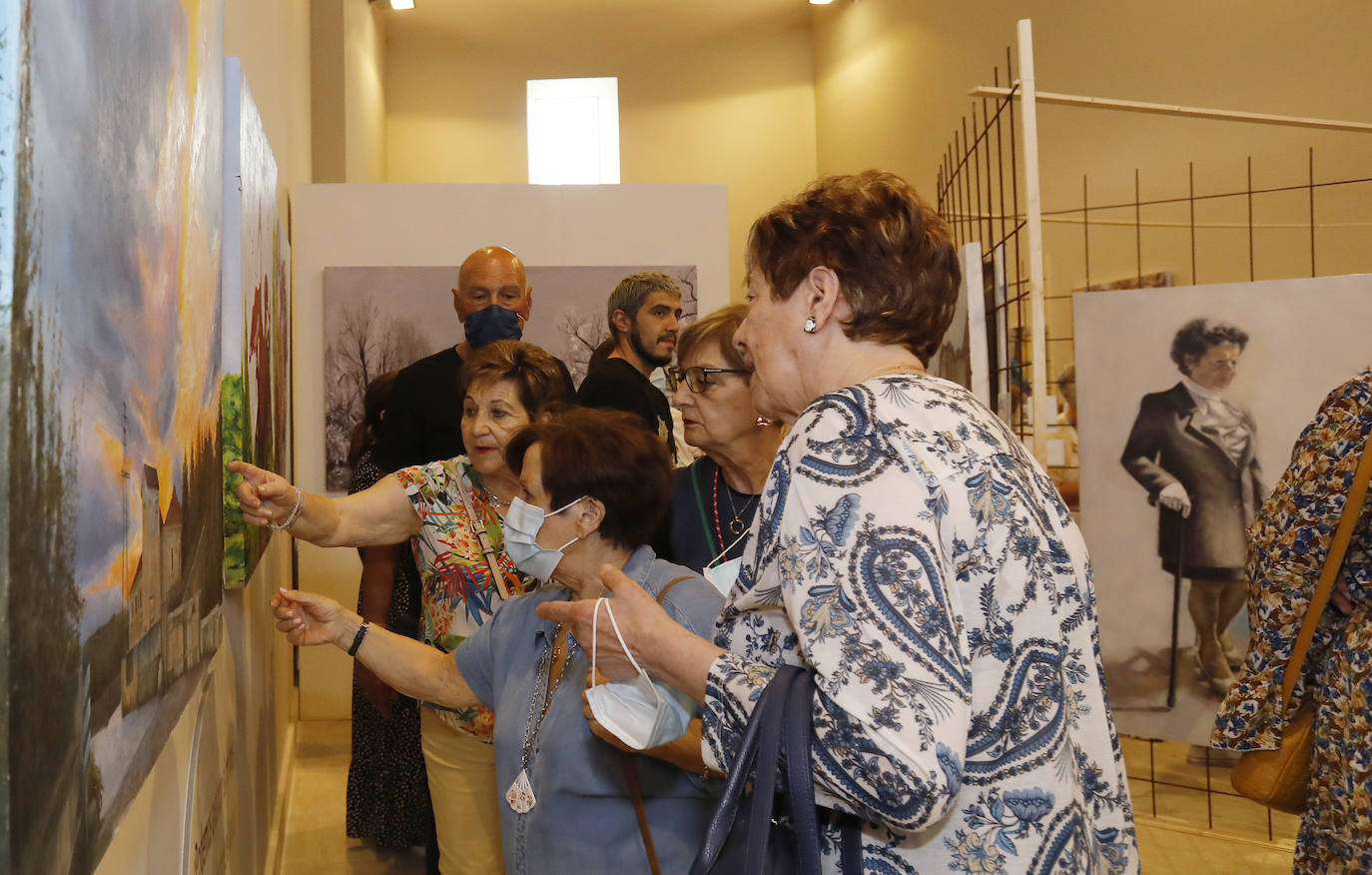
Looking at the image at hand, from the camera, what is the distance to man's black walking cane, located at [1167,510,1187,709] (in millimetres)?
5109

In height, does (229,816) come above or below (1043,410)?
below

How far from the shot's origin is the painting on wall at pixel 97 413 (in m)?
0.91

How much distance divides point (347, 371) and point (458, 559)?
3804 mm

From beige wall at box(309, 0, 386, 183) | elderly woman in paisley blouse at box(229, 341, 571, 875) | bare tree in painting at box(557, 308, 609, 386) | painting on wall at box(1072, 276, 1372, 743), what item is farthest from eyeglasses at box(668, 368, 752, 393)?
beige wall at box(309, 0, 386, 183)

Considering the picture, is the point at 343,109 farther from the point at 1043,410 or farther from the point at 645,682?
the point at 645,682

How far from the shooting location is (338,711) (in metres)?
7.89

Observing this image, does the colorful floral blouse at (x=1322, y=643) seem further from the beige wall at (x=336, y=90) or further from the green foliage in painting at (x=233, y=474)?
the beige wall at (x=336, y=90)

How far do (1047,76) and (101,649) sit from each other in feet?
33.7

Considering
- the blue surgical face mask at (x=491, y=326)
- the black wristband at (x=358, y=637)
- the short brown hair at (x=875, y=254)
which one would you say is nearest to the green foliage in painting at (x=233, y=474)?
the black wristband at (x=358, y=637)

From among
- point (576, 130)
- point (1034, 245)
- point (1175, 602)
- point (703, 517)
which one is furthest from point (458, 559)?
point (576, 130)

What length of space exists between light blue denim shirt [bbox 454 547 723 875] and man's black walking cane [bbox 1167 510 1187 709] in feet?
10.9

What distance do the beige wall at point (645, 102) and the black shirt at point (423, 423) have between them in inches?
365

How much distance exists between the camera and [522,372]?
3639mm

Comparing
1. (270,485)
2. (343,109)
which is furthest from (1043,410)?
(343,109)
